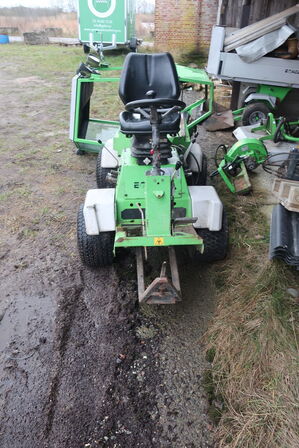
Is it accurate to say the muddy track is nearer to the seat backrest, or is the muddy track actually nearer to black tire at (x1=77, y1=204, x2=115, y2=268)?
black tire at (x1=77, y1=204, x2=115, y2=268)

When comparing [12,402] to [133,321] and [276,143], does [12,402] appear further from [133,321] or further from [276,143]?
[276,143]

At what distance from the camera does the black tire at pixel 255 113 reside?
→ 222 inches

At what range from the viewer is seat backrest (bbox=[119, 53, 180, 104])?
340cm

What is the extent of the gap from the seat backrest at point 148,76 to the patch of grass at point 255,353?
1.73 m

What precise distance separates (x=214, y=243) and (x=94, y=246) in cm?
88

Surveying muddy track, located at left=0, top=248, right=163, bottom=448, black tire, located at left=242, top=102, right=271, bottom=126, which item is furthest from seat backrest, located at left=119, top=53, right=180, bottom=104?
black tire, located at left=242, top=102, right=271, bottom=126

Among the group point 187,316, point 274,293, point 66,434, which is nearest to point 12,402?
point 66,434

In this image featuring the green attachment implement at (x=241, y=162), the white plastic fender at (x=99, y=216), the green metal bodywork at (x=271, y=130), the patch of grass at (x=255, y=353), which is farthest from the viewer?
the green metal bodywork at (x=271, y=130)

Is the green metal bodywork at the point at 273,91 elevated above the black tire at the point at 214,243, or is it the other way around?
the green metal bodywork at the point at 273,91

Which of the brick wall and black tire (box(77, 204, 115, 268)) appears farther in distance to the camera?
the brick wall

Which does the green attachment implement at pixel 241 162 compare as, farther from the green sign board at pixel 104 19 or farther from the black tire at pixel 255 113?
the green sign board at pixel 104 19

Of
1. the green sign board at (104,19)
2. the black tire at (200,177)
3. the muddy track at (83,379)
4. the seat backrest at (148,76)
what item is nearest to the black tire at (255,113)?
the black tire at (200,177)

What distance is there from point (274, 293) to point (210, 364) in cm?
60

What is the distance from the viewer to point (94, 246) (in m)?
2.71
